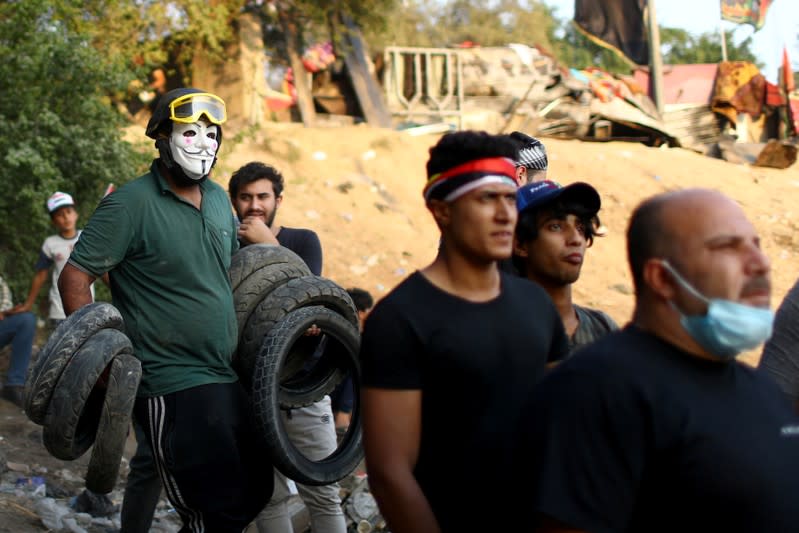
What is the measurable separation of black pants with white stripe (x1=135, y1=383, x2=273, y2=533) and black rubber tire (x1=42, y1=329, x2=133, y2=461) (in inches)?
13.7

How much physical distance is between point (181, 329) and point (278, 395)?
52 centimetres

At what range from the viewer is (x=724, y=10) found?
28.5 metres

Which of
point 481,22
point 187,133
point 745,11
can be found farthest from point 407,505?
point 481,22

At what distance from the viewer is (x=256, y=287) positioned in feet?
17.1

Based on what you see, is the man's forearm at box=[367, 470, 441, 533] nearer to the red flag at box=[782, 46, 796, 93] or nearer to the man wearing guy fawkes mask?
the man wearing guy fawkes mask

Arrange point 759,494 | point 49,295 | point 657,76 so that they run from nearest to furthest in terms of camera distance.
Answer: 1. point 759,494
2. point 49,295
3. point 657,76

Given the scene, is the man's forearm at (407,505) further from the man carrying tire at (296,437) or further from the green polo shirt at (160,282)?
the man carrying tire at (296,437)

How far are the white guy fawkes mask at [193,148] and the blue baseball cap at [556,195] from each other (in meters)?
1.62

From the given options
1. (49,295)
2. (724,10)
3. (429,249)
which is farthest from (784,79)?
(49,295)

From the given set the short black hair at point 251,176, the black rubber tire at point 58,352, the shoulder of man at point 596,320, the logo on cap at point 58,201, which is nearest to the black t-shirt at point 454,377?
the shoulder of man at point 596,320

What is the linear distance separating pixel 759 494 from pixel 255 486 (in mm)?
2945

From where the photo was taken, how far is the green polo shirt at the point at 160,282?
4.63 meters

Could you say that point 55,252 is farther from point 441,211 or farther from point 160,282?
point 441,211

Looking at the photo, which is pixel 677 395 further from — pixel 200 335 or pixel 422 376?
pixel 200 335
